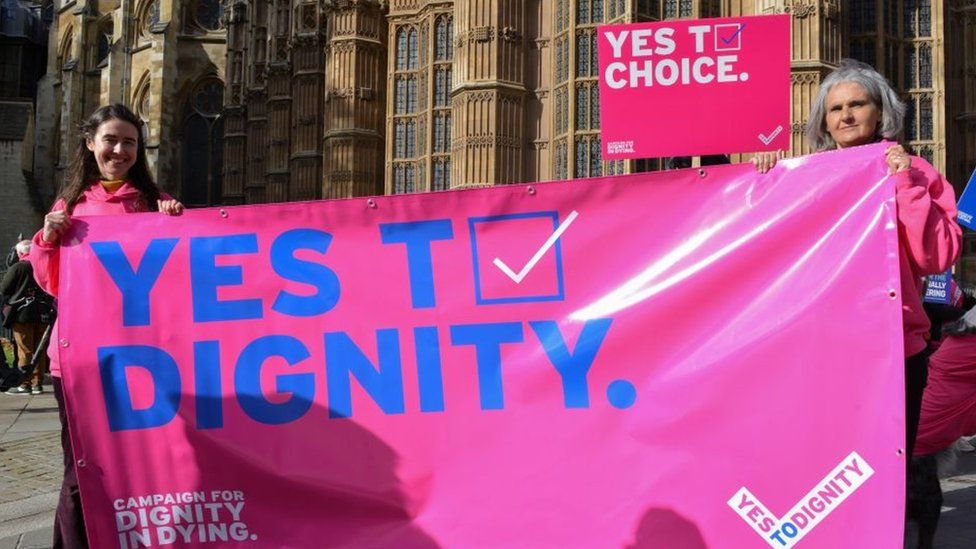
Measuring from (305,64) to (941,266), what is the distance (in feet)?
88.5

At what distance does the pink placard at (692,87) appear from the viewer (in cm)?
490

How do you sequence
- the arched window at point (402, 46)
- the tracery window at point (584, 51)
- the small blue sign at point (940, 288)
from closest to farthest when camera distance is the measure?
the small blue sign at point (940, 288), the tracery window at point (584, 51), the arched window at point (402, 46)

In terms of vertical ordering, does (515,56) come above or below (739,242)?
above

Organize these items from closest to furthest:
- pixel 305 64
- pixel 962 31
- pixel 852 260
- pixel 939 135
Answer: pixel 852 260 → pixel 939 135 → pixel 962 31 → pixel 305 64

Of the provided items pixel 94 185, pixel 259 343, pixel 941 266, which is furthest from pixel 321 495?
pixel 941 266

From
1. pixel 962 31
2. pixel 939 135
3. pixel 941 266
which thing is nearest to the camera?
pixel 941 266

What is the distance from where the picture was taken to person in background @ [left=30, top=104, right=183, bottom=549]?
3.26 meters

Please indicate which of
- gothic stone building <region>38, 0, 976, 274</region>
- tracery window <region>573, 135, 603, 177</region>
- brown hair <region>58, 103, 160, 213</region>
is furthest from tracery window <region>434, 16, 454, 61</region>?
brown hair <region>58, 103, 160, 213</region>

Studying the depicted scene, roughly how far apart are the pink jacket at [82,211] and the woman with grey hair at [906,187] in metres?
2.25

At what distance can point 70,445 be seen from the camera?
3.30 m

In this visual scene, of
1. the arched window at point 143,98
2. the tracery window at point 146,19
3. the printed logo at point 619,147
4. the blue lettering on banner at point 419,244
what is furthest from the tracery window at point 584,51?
the tracery window at point 146,19

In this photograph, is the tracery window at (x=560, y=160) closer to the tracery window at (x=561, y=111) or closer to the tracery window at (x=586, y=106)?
the tracery window at (x=561, y=111)

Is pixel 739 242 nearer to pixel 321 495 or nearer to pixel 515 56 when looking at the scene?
pixel 321 495

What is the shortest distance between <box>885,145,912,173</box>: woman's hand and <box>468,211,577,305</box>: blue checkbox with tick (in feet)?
3.41
